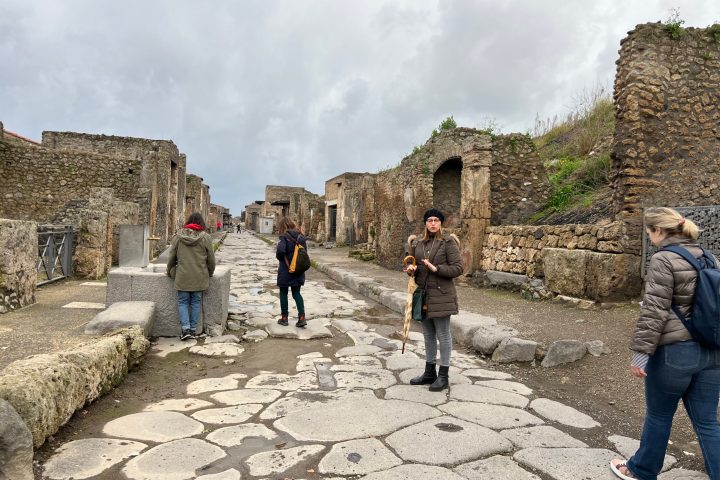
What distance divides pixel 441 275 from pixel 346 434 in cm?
163

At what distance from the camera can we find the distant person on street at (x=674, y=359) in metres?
2.32

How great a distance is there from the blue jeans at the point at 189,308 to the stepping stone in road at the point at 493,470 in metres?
3.78

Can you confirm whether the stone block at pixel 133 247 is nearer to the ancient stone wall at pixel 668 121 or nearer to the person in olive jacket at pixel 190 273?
the person in olive jacket at pixel 190 273

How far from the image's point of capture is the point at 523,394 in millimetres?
3990

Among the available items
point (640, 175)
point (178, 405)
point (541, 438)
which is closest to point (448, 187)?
point (640, 175)

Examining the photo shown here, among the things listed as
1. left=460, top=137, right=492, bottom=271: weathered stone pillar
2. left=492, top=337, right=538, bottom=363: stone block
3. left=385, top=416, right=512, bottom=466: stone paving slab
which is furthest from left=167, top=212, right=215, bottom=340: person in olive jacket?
→ left=460, top=137, right=492, bottom=271: weathered stone pillar

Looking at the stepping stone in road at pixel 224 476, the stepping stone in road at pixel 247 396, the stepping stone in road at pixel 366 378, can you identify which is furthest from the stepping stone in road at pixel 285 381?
the stepping stone in road at pixel 224 476

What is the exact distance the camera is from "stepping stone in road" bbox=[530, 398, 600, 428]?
11.0ft

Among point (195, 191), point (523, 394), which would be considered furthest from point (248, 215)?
point (523, 394)

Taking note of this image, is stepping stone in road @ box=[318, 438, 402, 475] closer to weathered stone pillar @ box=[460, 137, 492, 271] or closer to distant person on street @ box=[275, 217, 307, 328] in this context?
distant person on street @ box=[275, 217, 307, 328]

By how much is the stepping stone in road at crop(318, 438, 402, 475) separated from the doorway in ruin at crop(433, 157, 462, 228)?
10745 mm

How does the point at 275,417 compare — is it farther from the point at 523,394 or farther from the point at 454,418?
the point at 523,394

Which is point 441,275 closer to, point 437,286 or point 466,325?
point 437,286

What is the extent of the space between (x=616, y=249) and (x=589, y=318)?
1269mm
